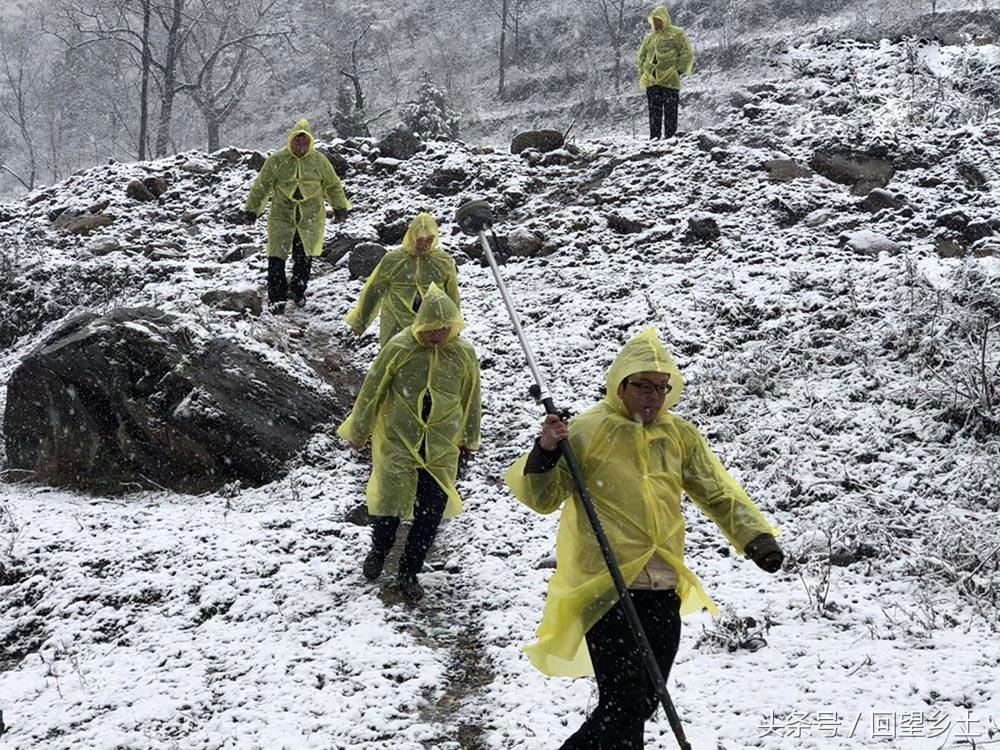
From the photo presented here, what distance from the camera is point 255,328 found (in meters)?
8.84

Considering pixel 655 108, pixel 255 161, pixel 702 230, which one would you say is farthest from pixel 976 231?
pixel 255 161

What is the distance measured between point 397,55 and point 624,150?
30216 mm

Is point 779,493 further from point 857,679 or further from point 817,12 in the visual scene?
point 817,12

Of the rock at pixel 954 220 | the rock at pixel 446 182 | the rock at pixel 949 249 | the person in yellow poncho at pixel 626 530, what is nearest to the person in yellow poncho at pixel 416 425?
the person in yellow poncho at pixel 626 530

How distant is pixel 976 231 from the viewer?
8734 millimetres

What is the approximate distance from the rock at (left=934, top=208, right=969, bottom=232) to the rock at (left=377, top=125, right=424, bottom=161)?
28.3 feet

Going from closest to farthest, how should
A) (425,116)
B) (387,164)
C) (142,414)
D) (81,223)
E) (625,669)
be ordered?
(625,669), (142,414), (81,223), (387,164), (425,116)

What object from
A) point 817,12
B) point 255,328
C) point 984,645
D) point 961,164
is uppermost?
point 817,12

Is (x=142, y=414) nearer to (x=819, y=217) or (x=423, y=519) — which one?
(x=423, y=519)

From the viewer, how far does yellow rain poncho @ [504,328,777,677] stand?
10.6 feet

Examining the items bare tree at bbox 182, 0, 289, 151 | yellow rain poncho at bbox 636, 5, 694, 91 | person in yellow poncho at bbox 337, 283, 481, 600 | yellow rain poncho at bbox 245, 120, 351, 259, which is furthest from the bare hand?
bare tree at bbox 182, 0, 289, 151

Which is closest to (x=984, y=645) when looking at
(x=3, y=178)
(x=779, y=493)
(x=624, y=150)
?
(x=779, y=493)

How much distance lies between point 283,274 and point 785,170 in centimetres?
659

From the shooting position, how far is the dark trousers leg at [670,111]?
1297 cm
